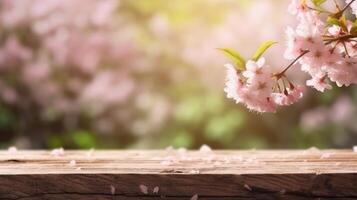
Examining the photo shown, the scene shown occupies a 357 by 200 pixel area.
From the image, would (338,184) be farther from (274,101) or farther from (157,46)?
(157,46)

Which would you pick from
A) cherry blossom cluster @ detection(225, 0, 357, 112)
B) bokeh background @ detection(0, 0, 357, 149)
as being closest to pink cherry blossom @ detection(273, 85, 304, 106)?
cherry blossom cluster @ detection(225, 0, 357, 112)

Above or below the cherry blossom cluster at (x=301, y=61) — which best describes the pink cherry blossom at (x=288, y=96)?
below

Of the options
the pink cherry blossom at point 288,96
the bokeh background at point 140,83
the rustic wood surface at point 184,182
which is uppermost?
the bokeh background at point 140,83

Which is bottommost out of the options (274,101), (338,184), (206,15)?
(338,184)

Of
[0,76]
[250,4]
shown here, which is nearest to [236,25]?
[250,4]

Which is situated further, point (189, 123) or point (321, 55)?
point (189, 123)

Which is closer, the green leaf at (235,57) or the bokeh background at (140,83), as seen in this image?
the green leaf at (235,57)

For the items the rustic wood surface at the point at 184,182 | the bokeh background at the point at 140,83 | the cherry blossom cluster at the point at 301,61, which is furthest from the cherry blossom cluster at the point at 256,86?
the bokeh background at the point at 140,83

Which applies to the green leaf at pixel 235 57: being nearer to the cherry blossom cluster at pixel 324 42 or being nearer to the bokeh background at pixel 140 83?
the cherry blossom cluster at pixel 324 42
